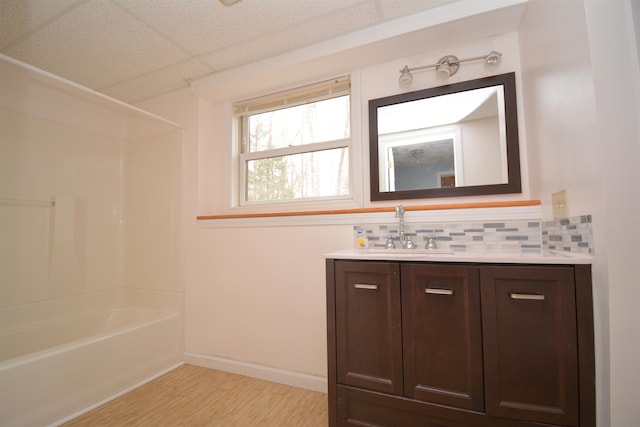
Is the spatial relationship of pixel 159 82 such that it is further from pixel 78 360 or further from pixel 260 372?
pixel 260 372

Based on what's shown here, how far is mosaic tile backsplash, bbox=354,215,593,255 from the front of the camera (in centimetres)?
130

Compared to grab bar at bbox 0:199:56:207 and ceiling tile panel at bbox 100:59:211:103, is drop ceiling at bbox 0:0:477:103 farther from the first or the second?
grab bar at bbox 0:199:56:207

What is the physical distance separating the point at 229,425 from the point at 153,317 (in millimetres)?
1190

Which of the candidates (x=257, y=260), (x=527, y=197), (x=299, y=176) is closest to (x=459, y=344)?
(x=527, y=197)

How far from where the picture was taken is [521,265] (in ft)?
3.41

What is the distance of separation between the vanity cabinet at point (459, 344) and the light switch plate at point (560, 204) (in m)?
0.28

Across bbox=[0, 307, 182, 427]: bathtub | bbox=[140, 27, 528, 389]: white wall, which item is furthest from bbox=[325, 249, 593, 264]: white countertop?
bbox=[0, 307, 182, 427]: bathtub

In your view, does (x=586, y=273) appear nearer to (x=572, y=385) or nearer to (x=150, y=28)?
(x=572, y=385)

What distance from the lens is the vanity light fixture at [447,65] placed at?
1.62m

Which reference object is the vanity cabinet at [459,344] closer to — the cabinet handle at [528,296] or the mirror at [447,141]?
the cabinet handle at [528,296]

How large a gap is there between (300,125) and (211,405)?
197cm

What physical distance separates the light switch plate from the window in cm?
115

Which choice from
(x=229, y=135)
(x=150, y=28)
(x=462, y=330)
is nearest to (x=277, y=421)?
(x=462, y=330)

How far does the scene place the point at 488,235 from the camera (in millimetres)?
1515
